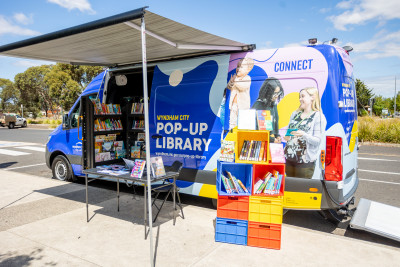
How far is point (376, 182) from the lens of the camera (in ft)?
25.6

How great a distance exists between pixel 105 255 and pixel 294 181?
268cm

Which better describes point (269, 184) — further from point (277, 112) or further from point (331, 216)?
point (331, 216)

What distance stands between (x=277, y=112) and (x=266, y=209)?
1.39 m

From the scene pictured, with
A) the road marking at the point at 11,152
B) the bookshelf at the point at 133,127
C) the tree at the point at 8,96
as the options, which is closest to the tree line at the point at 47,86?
the tree at the point at 8,96

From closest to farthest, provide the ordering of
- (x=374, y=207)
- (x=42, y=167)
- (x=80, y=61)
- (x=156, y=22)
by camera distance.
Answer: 1. (x=156, y=22)
2. (x=374, y=207)
3. (x=80, y=61)
4. (x=42, y=167)

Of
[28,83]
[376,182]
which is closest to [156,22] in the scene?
[376,182]

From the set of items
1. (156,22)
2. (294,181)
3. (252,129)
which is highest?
(156,22)

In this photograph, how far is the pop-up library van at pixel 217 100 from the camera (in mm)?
4055

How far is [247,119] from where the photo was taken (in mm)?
4324

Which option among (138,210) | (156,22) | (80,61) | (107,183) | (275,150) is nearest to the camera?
(156,22)

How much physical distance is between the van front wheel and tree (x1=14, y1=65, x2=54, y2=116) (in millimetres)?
43795

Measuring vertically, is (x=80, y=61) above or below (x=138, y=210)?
above

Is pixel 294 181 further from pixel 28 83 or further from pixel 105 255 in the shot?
pixel 28 83

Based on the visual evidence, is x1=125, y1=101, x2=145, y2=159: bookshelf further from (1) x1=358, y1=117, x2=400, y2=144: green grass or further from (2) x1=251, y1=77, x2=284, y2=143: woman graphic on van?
(1) x1=358, y1=117, x2=400, y2=144: green grass
